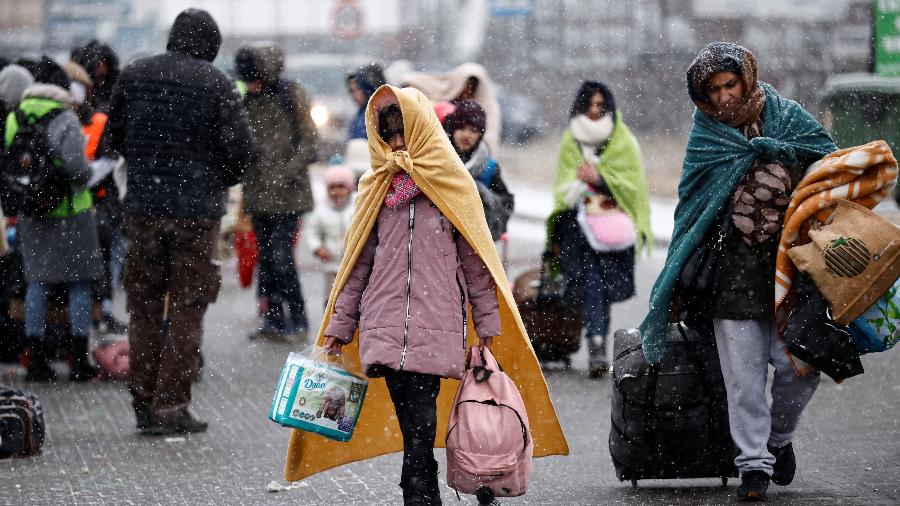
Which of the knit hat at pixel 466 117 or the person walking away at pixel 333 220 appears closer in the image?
the knit hat at pixel 466 117

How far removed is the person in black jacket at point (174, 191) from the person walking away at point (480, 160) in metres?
1.15

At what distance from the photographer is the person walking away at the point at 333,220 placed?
36.5 feet

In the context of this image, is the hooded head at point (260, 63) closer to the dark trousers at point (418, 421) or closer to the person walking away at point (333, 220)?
the person walking away at point (333, 220)

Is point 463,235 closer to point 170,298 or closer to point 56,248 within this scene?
point 170,298

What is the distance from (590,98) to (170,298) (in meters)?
3.17

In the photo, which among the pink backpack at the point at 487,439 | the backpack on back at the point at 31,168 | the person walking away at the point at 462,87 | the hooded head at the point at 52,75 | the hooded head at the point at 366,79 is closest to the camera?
the pink backpack at the point at 487,439

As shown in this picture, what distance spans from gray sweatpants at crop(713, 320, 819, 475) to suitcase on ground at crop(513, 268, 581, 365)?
350 centimetres

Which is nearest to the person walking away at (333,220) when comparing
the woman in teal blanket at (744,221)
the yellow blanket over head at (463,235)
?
the yellow blanket over head at (463,235)

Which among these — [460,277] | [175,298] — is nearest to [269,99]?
[175,298]

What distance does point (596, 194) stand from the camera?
10.1 meters

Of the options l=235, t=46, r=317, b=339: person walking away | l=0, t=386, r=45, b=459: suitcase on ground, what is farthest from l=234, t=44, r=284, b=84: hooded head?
l=0, t=386, r=45, b=459: suitcase on ground

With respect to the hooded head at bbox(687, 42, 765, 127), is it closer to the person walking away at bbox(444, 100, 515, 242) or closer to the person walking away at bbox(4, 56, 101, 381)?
the person walking away at bbox(444, 100, 515, 242)

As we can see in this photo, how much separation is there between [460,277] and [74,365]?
4660 millimetres

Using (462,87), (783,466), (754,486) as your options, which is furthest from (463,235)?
(462,87)
